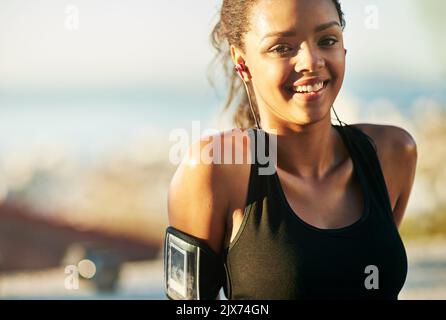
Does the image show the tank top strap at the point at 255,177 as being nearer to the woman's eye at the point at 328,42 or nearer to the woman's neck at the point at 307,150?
the woman's neck at the point at 307,150

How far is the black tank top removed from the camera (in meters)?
1.39

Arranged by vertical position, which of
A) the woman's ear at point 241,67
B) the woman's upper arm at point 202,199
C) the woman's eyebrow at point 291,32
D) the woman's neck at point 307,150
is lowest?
the woman's upper arm at point 202,199

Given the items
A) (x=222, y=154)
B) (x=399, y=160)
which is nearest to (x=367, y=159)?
(x=399, y=160)

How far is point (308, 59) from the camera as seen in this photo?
4.63 ft

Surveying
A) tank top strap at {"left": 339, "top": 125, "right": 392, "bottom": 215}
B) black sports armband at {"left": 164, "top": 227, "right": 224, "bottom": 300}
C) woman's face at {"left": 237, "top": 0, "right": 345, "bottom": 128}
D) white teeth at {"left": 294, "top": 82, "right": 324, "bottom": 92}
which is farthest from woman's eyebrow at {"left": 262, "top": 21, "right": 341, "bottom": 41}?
black sports armband at {"left": 164, "top": 227, "right": 224, "bottom": 300}

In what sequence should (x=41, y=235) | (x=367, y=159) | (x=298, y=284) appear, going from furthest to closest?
1. (x=41, y=235)
2. (x=367, y=159)
3. (x=298, y=284)

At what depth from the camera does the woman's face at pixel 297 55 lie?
4.66 feet

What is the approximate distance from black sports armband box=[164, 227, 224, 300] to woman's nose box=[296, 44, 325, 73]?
45 cm

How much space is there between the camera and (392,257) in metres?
1.48

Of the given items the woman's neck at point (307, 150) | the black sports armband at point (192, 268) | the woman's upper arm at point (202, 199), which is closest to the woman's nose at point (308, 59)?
the woman's neck at point (307, 150)

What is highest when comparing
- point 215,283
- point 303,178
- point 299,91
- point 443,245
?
point 299,91

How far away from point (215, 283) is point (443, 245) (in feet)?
10.5

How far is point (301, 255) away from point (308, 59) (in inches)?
16.6
